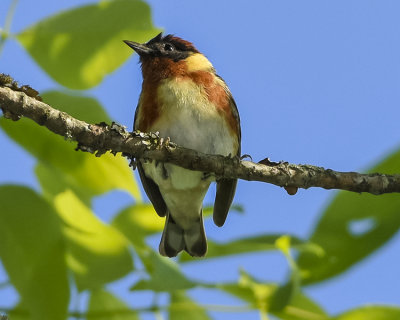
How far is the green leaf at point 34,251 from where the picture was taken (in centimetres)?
165

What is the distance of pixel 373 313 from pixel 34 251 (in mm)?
1025

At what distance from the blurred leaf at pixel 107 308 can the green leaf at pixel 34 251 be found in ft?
0.62

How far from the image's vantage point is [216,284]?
1.84 meters

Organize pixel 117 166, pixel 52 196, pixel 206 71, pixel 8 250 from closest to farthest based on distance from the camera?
1. pixel 8 250
2. pixel 52 196
3. pixel 117 166
4. pixel 206 71

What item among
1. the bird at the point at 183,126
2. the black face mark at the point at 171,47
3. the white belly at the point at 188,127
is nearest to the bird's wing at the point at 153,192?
the bird at the point at 183,126

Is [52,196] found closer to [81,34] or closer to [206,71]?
[81,34]

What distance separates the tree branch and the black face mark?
1950 millimetres

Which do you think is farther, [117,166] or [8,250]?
[117,166]

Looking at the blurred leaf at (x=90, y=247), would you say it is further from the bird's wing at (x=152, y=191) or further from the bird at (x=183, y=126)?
the bird's wing at (x=152, y=191)

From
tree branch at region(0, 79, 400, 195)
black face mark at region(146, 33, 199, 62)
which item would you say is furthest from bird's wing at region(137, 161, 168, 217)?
tree branch at region(0, 79, 400, 195)

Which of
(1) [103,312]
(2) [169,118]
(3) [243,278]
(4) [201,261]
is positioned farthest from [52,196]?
(2) [169,118]

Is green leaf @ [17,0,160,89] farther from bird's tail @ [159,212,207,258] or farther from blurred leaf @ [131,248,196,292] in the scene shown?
bird's tail @ [159,212,207,258]

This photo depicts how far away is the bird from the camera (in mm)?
4078

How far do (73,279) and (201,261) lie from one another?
0.41m
